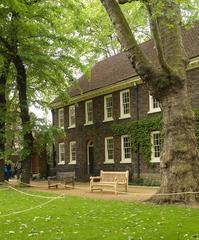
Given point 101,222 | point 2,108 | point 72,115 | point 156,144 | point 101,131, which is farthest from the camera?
point 72,115

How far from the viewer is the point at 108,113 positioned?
34.6 m

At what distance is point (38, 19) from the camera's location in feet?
94.4

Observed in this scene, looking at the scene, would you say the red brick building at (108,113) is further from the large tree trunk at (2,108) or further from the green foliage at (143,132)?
the large tree trunk at (2,108)

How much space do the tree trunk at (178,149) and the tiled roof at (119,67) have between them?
32.5 feet

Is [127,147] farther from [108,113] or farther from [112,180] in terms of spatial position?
[112,180]

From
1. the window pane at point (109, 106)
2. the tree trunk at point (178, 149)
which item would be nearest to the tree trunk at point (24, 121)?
the window pane at point (109, 106)

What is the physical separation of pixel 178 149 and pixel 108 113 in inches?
736

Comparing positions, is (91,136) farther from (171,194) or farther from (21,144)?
(171,194)

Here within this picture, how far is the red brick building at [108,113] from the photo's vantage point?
29.2m

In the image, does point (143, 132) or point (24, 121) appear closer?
point (24, 121)

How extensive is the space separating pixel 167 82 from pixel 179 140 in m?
1.96

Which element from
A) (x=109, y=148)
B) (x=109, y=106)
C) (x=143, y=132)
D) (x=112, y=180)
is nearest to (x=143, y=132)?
(x=143, y=132)

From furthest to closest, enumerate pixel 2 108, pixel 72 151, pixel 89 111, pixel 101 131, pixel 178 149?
pixel 72 151 < pixel 89 111 < pixel 101 131 < pixel 2 108 < pixel 178 149

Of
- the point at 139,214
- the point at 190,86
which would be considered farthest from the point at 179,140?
the point at 190,86
